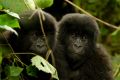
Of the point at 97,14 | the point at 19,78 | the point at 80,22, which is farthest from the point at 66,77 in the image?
the point at 97,14

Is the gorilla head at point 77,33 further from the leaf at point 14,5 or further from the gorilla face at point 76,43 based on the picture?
the leaf at point 14,5

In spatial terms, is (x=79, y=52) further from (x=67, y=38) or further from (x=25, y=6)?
(x=25, y=6)

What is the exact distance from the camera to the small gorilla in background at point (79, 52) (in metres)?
3.43

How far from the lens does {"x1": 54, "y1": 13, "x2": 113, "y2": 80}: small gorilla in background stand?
135 inches

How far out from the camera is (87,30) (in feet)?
11.4

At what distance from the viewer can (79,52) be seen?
3.38 meters

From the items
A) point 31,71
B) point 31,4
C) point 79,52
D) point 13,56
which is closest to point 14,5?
point 31,4

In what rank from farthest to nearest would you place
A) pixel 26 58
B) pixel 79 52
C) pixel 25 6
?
pixel 79 52 < pixel 26 58 < pixel 25 6

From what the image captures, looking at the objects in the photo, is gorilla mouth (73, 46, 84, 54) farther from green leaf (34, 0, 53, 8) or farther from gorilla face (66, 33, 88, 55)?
green leaf (34, 0, 53, 8)

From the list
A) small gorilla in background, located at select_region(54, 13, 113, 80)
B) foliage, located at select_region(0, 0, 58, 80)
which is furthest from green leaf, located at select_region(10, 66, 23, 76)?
small gorilla in background, located at select_region(54, 13, 113, 80)

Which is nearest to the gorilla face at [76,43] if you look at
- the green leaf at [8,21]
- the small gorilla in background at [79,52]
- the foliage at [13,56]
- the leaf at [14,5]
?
the small gorilla in background at [79,52]

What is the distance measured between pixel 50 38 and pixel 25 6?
0.59 metres

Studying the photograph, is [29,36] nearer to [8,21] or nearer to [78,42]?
[78,42]

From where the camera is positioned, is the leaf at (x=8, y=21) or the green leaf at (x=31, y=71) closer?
the leaf at (x=8, y=21)
